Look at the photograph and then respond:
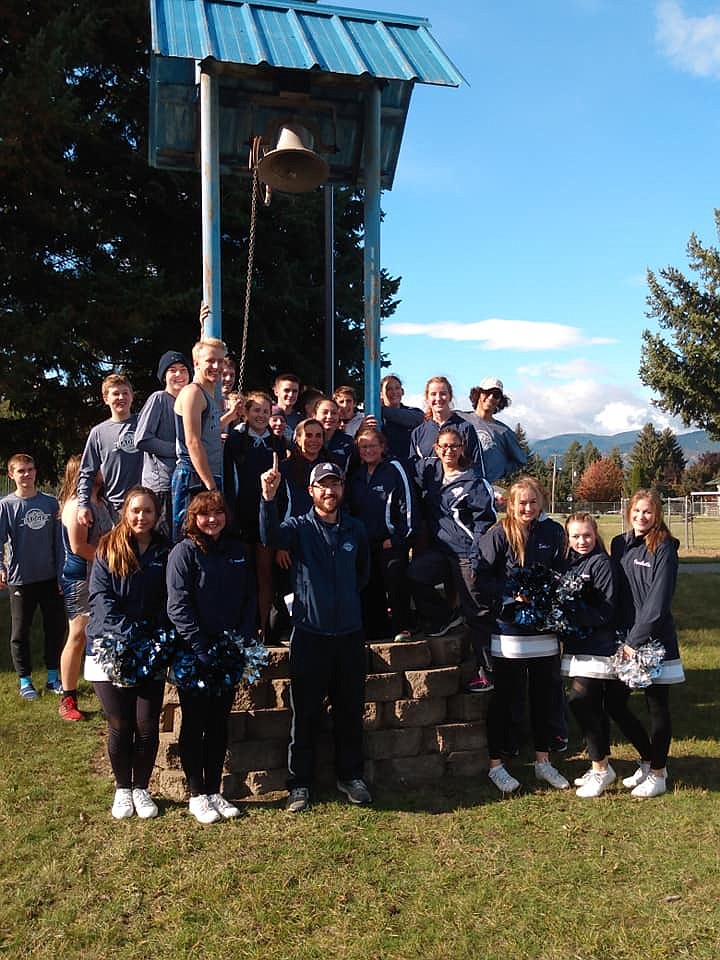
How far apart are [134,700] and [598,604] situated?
275 cm

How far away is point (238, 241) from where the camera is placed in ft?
39.3

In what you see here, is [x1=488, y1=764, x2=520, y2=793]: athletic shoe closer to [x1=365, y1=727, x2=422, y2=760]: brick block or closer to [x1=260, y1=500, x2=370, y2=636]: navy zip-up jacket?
[x1=365, y1=727, x2=422, y2=760]: brick block

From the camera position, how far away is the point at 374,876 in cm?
382

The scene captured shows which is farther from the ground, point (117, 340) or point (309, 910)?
point (117, 340)

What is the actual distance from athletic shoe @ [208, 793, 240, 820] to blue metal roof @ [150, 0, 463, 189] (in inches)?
183

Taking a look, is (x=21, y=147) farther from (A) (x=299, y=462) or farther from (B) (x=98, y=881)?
(B) (x=98, y=881)

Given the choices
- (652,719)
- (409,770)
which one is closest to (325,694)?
(409,770)

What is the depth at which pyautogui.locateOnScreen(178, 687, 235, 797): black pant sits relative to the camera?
173 inches

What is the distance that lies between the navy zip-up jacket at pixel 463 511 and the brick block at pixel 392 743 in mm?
1184

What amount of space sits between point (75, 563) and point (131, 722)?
5.78 ft

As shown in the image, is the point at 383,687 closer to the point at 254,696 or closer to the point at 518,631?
the point at 254,696

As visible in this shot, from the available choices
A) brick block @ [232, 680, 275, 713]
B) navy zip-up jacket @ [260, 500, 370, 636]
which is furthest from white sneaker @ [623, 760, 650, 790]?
brick block @ [232, 680, 275, 713]

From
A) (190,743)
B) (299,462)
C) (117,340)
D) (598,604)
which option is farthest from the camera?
(117,340)

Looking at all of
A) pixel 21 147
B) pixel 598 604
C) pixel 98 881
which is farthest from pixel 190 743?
pixel 21 147
